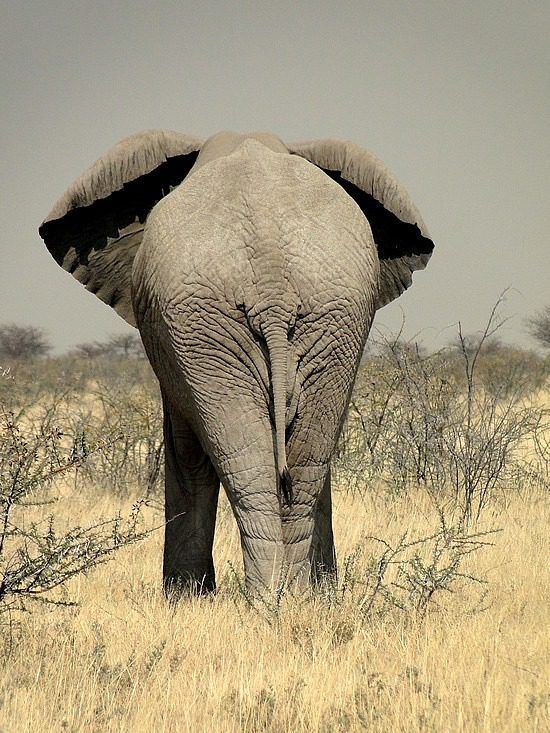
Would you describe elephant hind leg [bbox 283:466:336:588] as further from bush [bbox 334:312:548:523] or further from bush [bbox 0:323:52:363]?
bush [bbox 0:323:52:363]

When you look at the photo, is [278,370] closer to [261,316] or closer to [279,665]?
[261,316]

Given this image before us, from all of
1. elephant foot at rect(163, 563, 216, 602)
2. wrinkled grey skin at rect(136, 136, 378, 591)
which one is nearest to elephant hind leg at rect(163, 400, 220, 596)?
elephant foot at rect(163, 563, 216, 602)

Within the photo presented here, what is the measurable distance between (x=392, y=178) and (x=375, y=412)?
5448 mm

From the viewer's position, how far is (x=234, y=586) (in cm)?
480

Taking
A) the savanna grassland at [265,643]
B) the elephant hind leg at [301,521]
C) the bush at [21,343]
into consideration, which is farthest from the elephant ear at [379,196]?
the bush at [21,343]

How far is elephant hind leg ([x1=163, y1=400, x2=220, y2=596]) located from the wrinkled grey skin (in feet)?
2.23

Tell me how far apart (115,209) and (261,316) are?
1487mm

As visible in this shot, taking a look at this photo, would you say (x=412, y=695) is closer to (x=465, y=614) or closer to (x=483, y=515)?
(x=465, y=614)

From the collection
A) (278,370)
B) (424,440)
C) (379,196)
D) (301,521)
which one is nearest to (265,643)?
(301,521)

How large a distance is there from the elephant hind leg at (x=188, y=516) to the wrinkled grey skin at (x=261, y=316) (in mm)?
678

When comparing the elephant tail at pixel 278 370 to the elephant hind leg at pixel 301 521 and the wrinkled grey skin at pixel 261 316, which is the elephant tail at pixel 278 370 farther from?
the elephant hind leg at pixel 301 521

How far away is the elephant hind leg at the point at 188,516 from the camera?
185 inches

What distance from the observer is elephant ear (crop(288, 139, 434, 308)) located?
14.8 ft

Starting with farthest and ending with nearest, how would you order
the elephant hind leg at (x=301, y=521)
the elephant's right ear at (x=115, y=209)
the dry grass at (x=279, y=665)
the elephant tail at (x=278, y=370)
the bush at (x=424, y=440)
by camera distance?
the bush at (x=424, y=440) → the elephant's right ear at (x=115, y=209) → the elephant hind leg at (x=301, y=521) → the elephant tail at (x=278, y=370) → the dry grass at (x=279, y=665)
